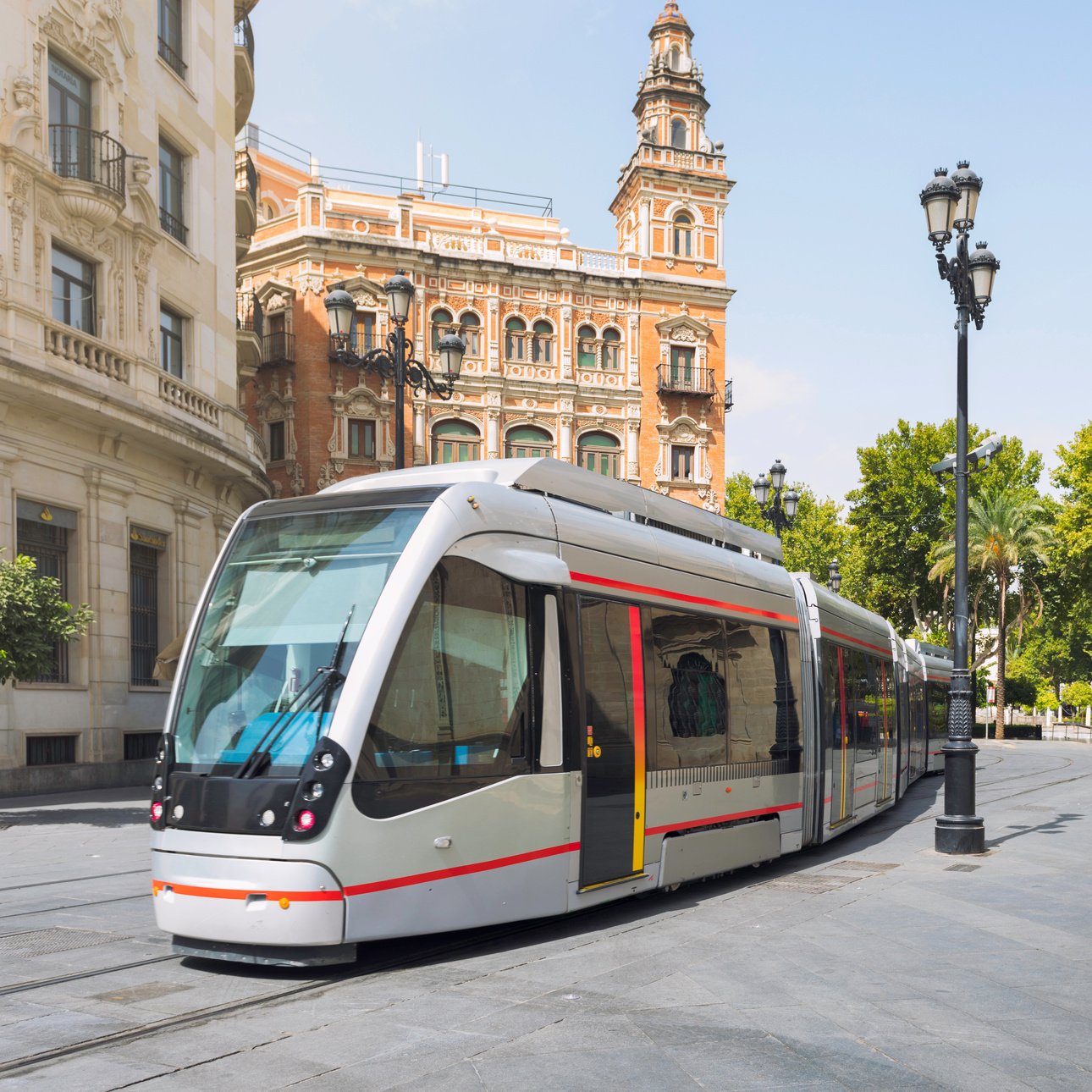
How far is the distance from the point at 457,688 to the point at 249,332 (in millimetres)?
28659

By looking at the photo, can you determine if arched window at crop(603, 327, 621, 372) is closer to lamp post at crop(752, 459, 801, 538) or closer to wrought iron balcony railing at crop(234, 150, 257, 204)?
wrought iron balcony railing at crop(234, 150, 257, 204)

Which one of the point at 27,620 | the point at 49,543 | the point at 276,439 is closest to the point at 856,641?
the point at 27,620

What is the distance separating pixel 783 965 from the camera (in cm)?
728

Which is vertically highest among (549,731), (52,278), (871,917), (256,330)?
(256,330)

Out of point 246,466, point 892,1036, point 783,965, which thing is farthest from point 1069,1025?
point 246,466

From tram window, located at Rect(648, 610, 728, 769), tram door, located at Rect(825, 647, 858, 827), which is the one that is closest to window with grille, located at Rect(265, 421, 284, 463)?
tram door, located at Rect(825, 647, 858, 827)

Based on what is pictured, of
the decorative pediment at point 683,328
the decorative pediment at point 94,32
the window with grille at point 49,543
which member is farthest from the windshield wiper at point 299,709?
the decorative pediment at point 683,328

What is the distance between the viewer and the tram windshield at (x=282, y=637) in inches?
269

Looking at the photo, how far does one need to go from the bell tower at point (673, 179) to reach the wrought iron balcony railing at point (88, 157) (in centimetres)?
3237

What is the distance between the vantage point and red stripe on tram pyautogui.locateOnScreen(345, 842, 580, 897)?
673 cm

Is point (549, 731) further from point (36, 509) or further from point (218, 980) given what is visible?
point (36, 509)

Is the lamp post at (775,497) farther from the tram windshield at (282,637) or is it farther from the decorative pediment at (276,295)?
the decorative pediment at (276,295)

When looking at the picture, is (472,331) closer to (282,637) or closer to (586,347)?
(586,347)

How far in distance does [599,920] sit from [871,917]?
1.94 metres
